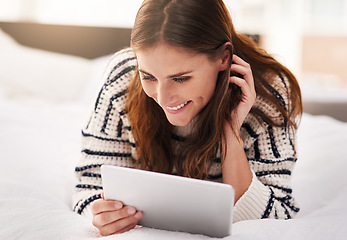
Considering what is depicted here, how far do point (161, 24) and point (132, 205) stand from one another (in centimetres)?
37

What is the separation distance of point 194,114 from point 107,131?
0.82ft

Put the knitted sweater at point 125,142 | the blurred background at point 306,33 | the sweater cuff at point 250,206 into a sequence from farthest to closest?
the blurred background at point 306,33 → the knitted sweater at point 125,142 → the sweater cuff at point 250,206

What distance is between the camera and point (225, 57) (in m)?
0.91

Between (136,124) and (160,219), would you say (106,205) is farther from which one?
(136,124)

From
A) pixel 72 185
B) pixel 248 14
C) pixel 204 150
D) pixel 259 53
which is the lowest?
pixel 72 185

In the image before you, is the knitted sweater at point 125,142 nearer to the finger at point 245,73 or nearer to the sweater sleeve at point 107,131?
the sweater sleeve at point 107,131

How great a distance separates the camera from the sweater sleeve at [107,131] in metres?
1.05

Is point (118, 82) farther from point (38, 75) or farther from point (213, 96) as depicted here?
point (38, 75)

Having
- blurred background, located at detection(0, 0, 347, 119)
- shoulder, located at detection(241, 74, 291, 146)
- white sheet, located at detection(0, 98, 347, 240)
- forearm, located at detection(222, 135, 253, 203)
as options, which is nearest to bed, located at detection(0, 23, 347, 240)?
white sheet, located at detection(0, 98, 347, 240)

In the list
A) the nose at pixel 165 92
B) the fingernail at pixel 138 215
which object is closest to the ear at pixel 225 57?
the nose at pixel 165 92

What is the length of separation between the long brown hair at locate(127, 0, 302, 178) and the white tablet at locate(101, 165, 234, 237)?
216mm

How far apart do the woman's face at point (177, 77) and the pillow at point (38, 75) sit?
1411 millimetres

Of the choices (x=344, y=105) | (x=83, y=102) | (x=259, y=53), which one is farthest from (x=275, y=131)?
(x=83, y=102)

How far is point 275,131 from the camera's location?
1.04 metres
